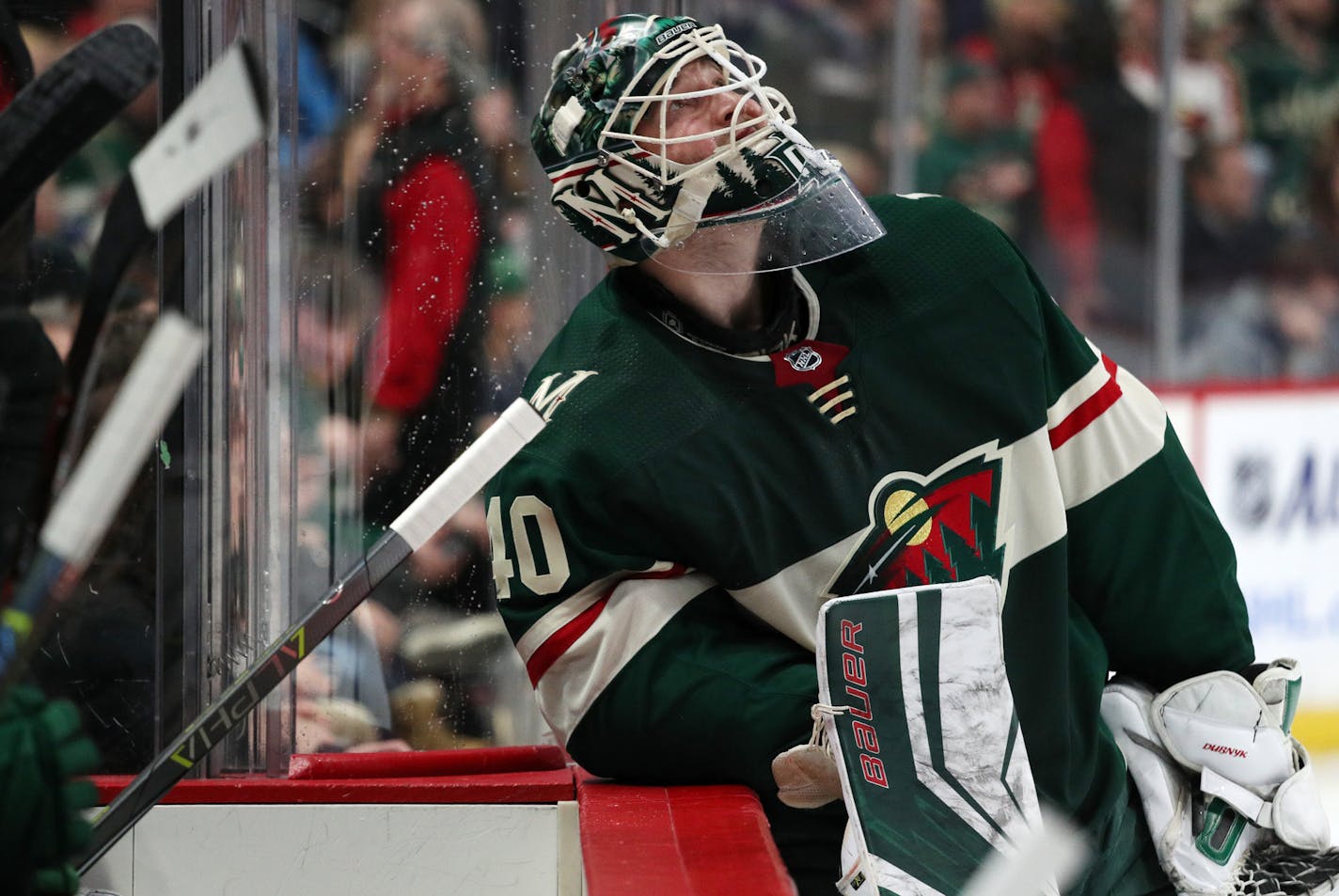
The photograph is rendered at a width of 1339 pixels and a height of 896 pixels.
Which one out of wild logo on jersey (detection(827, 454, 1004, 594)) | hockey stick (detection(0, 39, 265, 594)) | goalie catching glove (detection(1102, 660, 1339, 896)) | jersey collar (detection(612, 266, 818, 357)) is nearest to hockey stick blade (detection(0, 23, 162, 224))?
hockey stick (detection(0, 39, 265, 594))

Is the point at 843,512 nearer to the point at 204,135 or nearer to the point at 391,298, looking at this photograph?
the point at 391,298

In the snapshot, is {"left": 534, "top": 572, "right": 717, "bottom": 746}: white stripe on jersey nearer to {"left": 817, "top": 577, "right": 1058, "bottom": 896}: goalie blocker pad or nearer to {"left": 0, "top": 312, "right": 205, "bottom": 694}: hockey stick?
{"left": 817, "top": 577, "right": 1058, "bottom": 896}: goalie blocker pad

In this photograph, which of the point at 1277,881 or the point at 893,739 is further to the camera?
the point at 1277,881

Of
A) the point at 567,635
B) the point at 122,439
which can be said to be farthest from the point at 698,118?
the point at 122,439

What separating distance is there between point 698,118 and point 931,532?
1.29ft

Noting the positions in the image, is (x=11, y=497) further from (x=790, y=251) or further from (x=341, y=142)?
(x=341, y=142)

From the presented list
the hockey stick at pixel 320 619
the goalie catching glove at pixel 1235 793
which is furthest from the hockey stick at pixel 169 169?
the goalie catching glove at pixel 1235 793

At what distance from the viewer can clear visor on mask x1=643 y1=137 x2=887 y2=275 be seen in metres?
1.39

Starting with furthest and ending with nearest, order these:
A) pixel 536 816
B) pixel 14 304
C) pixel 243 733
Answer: pixel 243 733
pixel 536 816
pixel 14 304

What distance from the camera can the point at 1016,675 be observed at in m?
1.42

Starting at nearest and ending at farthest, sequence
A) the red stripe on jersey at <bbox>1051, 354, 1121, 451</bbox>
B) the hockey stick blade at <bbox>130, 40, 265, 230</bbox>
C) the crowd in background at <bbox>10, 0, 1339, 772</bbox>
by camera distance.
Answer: the hockey stick blade at <bbox>130, 40, 265, 230</bbox>
the red stripe on jersey at <bbox>1051, 354, 1121, 451</bbox>
the crowd in background at <bbox>10, 0, 1339, 772</bbox>

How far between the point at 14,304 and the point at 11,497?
0.31 m

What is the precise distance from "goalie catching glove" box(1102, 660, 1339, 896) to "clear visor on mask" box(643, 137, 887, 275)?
0.49 m

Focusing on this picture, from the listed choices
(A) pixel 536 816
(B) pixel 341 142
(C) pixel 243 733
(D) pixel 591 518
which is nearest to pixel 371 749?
(C) pixel 243 733
